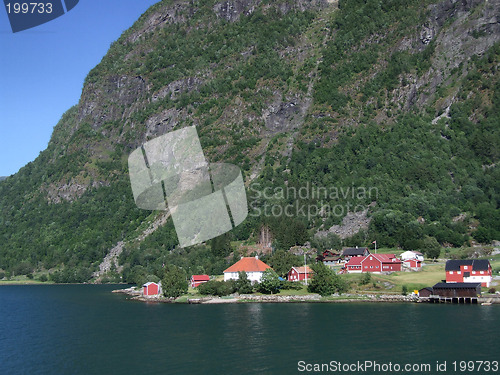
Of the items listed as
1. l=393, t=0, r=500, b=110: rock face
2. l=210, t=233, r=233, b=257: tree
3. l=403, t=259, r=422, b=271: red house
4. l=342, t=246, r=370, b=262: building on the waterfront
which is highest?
l=393, t=0, r=500, b=110: rock face

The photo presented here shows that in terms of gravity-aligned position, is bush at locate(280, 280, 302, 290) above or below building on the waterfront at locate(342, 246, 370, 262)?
below

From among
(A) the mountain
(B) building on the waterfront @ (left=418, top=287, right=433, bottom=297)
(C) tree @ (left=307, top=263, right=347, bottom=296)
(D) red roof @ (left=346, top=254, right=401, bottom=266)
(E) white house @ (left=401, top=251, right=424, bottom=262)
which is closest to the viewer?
(B) building on the waterfront @ (left=418, top=287, right=433, bottom=297)

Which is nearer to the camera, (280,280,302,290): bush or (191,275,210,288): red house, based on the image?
(280,280,302,290): bush

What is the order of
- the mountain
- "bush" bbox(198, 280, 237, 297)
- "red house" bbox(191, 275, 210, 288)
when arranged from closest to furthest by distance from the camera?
"bush" bbox(198, 280, 237, 297) → "red house" bbox(191, 275, 210, 288) → the mountain

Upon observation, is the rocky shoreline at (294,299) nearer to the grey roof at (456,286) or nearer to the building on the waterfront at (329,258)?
the grey roof at (456,286)

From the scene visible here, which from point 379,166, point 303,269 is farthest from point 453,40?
point 303,269

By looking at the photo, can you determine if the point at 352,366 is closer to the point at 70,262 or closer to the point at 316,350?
the point at 316,350

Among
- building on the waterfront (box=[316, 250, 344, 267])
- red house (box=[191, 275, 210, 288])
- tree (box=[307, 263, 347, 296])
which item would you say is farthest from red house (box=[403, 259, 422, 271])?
red house (box=[191, 275, 210, 288])

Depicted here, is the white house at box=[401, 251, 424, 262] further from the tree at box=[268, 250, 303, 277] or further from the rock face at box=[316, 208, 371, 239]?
the rock face at box=[316, 208, 371, 239]
